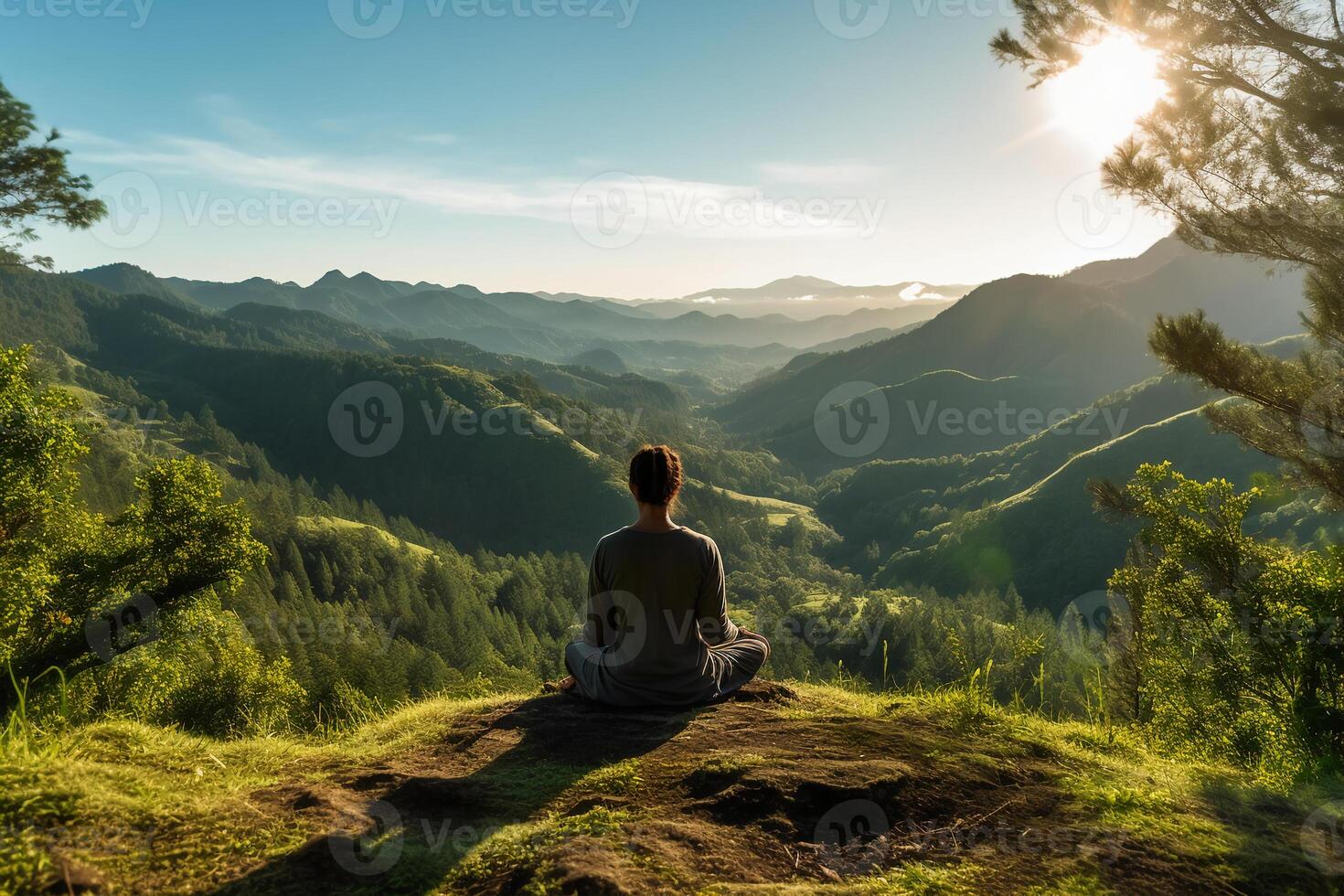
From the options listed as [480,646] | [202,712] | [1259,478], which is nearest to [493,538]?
[480,646]

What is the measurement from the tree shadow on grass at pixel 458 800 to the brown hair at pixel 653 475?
2.01 meters

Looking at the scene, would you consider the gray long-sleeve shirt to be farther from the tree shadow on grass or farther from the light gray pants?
the tree shadow on grass

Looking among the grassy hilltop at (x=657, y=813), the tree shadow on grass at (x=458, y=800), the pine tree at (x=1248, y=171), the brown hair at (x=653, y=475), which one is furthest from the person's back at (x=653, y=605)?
the pine tree at (x=1248, y=171)

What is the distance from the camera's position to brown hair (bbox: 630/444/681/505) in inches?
230

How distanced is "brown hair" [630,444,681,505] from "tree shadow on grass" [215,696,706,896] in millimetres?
2008

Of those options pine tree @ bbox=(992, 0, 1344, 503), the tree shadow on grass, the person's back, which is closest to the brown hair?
the person's back

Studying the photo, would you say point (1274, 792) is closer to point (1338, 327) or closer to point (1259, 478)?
point (1259, 478)

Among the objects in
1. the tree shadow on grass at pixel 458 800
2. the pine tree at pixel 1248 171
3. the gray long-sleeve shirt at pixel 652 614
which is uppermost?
the pine tree at pixel 1248 171

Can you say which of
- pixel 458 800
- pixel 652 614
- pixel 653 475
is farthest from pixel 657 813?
pixel 653 475

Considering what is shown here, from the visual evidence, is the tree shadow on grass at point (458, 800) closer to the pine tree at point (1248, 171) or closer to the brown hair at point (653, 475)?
the brown hair at point (653, 475)

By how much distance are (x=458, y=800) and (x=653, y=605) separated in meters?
2.24

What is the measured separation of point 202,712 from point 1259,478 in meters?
32.7

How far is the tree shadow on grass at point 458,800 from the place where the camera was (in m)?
3.29

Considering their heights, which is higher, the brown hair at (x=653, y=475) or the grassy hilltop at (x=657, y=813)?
the brown hair at (x=653, y=475)
